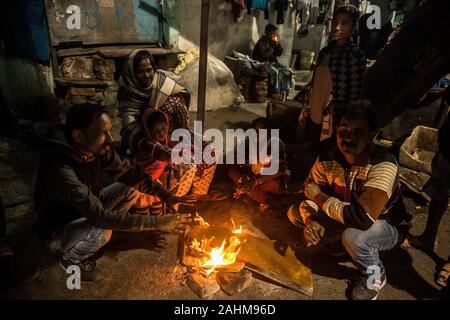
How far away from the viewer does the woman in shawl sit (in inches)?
164

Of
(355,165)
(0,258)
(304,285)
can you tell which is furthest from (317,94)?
(0,258)

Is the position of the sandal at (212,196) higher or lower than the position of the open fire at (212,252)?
lower

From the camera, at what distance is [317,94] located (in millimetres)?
5043

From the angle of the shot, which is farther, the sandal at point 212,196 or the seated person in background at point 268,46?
the seated person in background at point 268,46

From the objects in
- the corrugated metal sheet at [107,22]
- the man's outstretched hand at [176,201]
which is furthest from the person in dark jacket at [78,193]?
the corrugated metal sheet at [107,22]

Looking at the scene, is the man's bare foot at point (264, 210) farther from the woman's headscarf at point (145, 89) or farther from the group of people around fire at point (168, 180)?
the woman's headscarf at point (145, 89)

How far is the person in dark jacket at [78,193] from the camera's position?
2.82m

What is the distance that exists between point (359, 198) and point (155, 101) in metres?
2.96

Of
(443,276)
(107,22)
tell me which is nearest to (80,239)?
(443,276)

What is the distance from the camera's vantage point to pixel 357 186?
10.4ft

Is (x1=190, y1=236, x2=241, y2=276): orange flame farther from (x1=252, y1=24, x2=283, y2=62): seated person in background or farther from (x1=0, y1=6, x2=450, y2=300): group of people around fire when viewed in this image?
(x1=252, y1=24, x2=283, y2=62): seated person in background

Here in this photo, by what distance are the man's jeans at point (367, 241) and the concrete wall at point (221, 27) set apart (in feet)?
25.9

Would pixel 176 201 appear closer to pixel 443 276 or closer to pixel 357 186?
pixel 357 186
